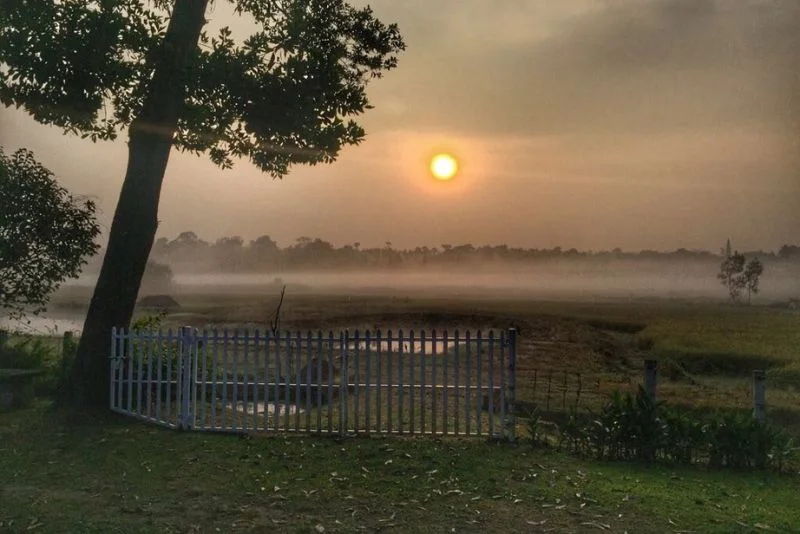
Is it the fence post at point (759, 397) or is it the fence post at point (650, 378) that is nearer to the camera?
the fence post at point (650, 378)

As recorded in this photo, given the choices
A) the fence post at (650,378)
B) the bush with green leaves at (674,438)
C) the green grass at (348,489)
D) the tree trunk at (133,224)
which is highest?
the tree trunk at (133,224)

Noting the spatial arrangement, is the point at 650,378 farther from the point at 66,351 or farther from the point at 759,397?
the point at 66,351

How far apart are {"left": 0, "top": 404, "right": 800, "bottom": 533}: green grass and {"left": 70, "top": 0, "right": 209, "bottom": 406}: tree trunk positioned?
1.82m

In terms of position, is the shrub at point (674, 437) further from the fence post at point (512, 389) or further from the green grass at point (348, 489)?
the fence post at point (512, 389)

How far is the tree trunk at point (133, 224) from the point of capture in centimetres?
1070

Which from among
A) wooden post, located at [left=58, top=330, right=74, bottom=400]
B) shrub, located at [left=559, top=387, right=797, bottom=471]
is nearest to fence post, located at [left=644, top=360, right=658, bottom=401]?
shrub, located at [left=559, top=387, right=797, bottom=471]

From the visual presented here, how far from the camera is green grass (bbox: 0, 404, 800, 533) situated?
19.4 feet

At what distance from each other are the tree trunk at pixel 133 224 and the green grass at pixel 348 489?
5.96 feet

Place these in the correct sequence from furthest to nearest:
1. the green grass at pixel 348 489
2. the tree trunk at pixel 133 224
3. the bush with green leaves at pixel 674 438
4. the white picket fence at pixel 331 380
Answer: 1. the tree trunk at pixel 133 224
2. the white picket fence at pixel 331 380
3. the bush with green leaves at pixel 674 438
4. the green grass at pixel 348 489

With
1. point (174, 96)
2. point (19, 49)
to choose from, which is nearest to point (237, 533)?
point (174, 96)

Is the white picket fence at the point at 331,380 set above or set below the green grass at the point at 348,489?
above

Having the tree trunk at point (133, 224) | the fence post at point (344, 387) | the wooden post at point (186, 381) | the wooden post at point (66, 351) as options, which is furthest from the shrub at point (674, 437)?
the wooden post at point (66, 351)

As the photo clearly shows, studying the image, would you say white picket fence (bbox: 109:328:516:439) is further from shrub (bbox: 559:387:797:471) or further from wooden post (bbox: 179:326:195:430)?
shrub (bbox: 559:387:797:471)

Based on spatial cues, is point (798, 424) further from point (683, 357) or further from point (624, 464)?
point (683, 357)
